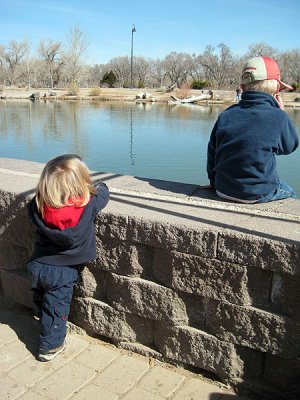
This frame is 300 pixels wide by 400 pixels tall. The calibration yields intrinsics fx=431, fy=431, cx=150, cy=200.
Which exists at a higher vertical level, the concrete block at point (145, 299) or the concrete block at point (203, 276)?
the concrete block at point (203, 276)

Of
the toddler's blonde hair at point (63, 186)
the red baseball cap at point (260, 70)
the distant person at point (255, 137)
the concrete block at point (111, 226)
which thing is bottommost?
the concrete block at point (111, 226)

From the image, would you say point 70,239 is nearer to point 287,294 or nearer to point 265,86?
point 287,294

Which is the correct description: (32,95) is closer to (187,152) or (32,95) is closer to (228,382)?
(187,152)

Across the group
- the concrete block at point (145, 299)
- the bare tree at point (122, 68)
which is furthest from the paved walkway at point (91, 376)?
the bare tree at point (122, 68)

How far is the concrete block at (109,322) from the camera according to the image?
2783mm

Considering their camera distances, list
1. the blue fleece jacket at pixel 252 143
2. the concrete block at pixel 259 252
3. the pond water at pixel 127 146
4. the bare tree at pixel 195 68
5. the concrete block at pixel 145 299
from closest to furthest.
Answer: the concrete block at pixel 259 252, the concrete block at pixel 145 299, the blue fleece jacket at pixel 252 143, the pond water at pixel 127 146, the bare tree at pixel 195 68

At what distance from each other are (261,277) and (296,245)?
0.89ft

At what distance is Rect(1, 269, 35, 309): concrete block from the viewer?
3225 millimetres

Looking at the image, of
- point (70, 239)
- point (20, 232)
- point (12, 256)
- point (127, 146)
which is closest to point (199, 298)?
point (70, 239)

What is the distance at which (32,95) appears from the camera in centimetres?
4809

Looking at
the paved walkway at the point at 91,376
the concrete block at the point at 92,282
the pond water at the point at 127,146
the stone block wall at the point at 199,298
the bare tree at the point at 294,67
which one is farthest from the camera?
the bare tree at the point at 294,67

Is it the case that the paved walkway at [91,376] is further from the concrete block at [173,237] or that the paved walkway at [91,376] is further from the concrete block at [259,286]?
the concrete block at [173,237]

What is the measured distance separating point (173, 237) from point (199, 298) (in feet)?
1.32

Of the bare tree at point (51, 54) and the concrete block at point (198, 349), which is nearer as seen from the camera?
the concrete block at point (198, 349)
